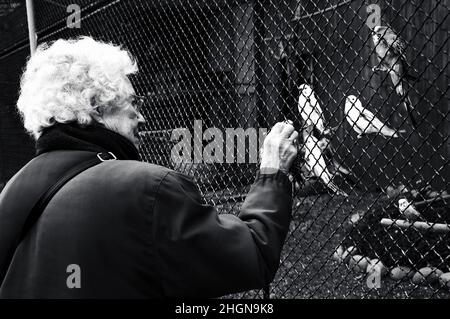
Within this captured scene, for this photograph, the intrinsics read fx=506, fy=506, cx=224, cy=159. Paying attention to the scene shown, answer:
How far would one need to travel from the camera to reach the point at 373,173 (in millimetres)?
7340

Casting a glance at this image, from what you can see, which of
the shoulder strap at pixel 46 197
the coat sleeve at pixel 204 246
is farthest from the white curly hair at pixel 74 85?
the coat sleeve at pixel 204 246

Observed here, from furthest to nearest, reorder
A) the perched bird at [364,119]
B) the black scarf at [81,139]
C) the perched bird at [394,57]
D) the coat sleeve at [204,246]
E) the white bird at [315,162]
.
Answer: the white bird at [315,162] < the perched bird at [364,119] < the perched bird at [394,57] < the black scarf at [81,139] < the coat sleeve at [204,246]

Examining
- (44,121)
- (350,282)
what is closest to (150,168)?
(44,121)

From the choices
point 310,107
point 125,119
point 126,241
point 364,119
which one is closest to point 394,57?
point 310,107

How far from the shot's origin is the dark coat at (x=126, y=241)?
4.36 ft

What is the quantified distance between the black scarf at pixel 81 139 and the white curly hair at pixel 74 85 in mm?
23

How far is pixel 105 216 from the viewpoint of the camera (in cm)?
134

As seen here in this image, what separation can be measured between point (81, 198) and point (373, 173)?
650cm

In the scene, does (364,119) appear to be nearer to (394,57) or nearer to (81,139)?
(394,57)

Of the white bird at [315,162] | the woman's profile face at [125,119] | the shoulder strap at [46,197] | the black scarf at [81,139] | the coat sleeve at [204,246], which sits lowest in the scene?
the coat sleeve at [204,246]

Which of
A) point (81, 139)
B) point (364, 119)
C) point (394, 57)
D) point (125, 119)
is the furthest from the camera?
point (364, 119)

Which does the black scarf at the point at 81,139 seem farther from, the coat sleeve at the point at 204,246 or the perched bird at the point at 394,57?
the perched bird at the point at 394,57

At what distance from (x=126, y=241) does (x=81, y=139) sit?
0.37 meters
